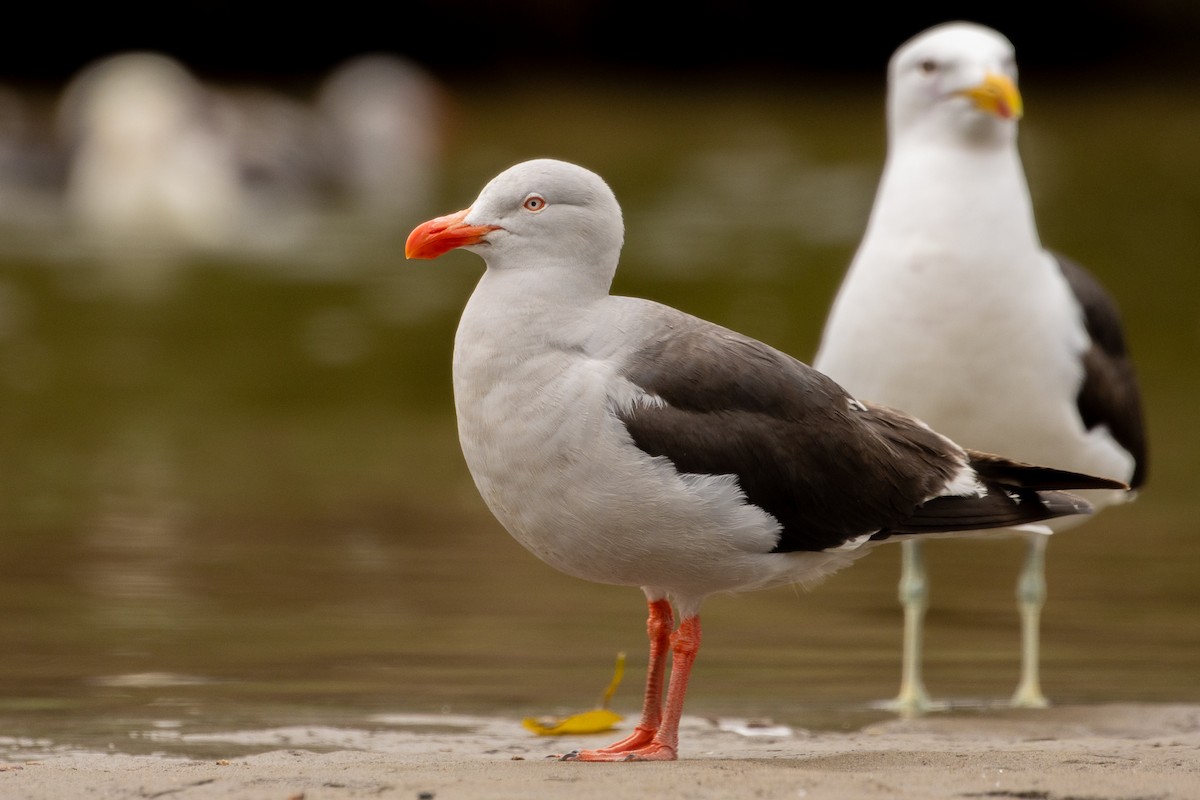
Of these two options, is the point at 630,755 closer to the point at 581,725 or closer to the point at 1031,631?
the point at 581,725

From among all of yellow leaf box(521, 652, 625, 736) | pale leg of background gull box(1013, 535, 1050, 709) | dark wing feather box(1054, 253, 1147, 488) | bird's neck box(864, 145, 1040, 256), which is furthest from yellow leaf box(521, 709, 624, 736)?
dark wing feather box(1054, 253, 1147, 488)

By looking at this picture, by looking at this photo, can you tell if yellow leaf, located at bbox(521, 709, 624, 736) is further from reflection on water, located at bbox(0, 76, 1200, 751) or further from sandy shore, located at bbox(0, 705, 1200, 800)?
reflection on water, located at bbox(0, 76, 1200, 751)

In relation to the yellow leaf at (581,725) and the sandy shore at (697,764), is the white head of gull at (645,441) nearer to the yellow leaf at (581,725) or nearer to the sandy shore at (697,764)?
the sandy shore at (697,764)

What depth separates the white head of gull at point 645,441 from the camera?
191 inches

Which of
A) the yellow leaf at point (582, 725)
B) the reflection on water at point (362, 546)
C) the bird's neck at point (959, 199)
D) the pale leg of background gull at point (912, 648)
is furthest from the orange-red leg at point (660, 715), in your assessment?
the bird's neck at point (959, 199)

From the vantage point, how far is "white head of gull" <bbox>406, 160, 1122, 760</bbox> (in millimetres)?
4855

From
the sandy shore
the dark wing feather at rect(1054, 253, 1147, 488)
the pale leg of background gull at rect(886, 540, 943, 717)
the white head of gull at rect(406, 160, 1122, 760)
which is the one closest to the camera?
the sandy shore

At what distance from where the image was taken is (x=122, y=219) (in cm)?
2089

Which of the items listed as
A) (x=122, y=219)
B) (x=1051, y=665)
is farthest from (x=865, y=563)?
(x=122, y=219)

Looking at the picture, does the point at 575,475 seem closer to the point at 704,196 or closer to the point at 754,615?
the point at 754,615

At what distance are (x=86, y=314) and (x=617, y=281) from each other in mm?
4441

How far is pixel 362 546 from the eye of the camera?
8844mm

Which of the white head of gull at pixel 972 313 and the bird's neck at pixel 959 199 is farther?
the bird's neck at pixel 959 199

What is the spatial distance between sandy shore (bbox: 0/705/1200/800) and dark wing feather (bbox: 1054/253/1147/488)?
1.13 meters
